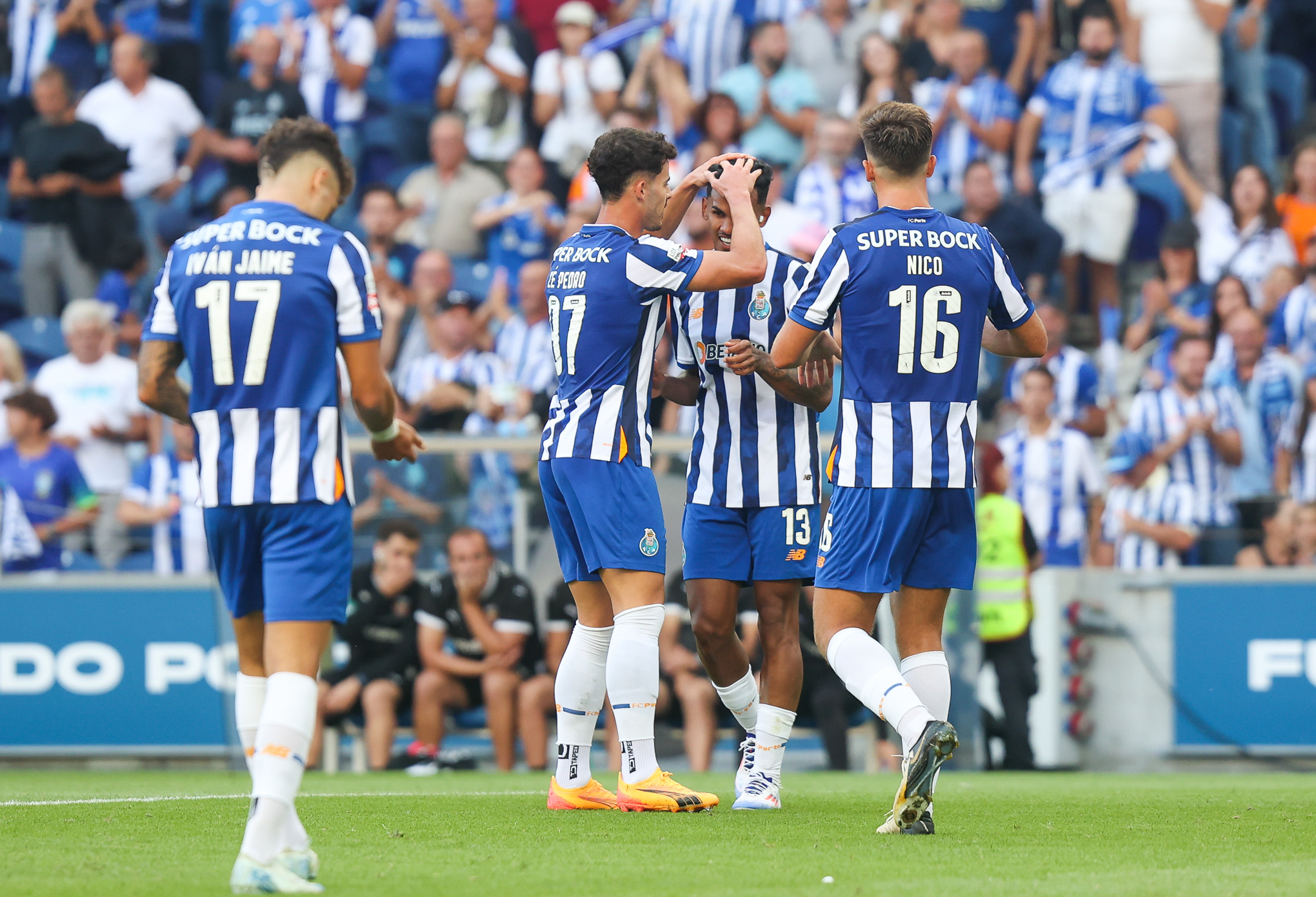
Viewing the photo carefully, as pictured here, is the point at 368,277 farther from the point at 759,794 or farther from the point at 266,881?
the point at 759,794

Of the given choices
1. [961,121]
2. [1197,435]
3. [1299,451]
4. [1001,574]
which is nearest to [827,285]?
[1001,574]

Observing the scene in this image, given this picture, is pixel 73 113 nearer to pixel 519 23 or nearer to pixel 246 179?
pixel 246 179

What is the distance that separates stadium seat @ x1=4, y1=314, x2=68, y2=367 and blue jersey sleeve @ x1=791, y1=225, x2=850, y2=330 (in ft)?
30.5

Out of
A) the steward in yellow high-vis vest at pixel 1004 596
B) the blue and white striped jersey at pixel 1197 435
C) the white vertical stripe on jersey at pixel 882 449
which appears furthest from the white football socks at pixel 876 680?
the blue and white striped jersey at pixel 1197 435

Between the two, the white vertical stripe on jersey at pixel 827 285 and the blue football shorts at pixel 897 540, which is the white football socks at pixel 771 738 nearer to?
the blue football shorts at pixel 897 540

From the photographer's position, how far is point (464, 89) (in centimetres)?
1471

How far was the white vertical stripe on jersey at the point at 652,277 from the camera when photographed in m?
5.91

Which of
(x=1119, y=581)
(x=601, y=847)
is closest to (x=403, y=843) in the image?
(x=601, y=847)

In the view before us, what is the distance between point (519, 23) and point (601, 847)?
11.1 meters

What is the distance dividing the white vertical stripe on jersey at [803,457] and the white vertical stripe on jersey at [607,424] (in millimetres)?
Result: 819

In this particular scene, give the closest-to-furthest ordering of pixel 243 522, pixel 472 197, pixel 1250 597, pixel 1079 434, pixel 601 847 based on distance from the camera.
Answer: pixel 243 522 < pixel 601 847 < pixel 1250 597 < pixel 1079 434 < pixel 472 197

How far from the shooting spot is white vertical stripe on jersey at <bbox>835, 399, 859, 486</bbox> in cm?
567

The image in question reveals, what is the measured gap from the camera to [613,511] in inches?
234

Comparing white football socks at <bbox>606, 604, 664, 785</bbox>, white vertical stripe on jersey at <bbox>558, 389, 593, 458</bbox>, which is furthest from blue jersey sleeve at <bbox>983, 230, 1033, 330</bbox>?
white football socks at <bbox>606, 604, 664, 785</bbox>
